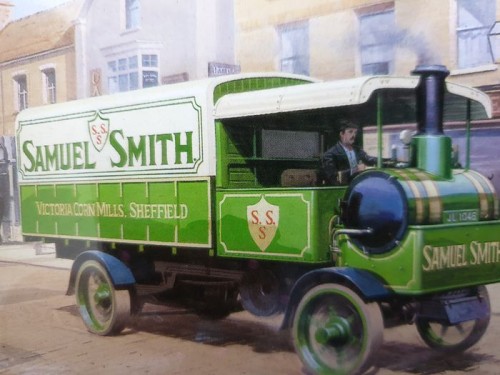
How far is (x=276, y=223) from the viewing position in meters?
5.67

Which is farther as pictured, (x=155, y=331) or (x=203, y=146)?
(x=155, y=331)

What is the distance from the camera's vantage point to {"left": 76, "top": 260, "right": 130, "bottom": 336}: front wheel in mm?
7090

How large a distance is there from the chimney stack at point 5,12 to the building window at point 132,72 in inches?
101

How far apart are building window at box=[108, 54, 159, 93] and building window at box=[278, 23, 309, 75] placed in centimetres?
232

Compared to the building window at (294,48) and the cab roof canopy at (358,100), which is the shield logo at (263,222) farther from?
the building window at (294,48)

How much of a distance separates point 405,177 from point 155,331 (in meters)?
3.39

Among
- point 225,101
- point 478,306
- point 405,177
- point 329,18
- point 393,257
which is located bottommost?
point 478,306

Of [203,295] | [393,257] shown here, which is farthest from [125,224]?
[393,257]

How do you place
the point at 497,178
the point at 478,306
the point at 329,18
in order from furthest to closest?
1. the point at 329,18
2. the point at 497,178
3. the point at 478,306

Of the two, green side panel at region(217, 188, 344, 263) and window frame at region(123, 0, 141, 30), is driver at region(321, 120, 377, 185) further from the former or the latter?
window frame at region(123, 0, 141, 30)

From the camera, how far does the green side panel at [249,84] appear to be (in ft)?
21.2

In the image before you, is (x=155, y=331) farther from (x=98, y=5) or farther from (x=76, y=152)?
(x=98, y=5)

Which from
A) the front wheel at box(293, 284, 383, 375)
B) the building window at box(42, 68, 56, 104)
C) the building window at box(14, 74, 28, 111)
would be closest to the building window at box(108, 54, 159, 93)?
the building window at box(42, 68, 56, 104)

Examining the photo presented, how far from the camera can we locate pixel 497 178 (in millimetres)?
11211
